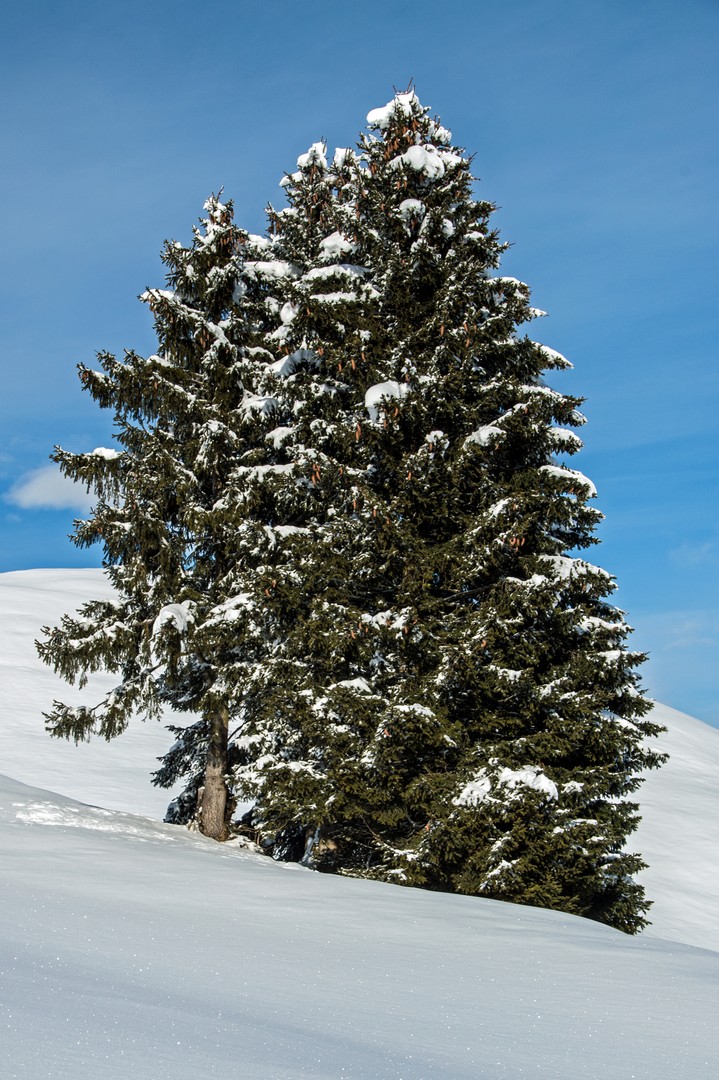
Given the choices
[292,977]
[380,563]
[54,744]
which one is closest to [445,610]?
[380,563]

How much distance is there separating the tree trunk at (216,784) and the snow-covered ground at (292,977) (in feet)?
12.3

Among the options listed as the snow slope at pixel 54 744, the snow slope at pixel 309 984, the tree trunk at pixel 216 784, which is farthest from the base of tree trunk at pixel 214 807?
the snow slope at pixel 54 744

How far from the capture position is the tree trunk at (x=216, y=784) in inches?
550

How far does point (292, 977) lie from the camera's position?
4.76 m

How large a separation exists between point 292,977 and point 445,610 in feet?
26.1

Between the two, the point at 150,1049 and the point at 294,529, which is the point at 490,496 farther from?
the point at 150,1049

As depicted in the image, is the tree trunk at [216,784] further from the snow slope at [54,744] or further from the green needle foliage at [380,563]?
the snow slope at [54,744]

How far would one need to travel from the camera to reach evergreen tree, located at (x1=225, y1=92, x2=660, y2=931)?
10.8 m

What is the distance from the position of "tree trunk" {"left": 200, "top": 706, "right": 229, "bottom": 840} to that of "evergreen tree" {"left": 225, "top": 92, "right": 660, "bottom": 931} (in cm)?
131

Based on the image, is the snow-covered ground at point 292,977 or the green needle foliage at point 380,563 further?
the green needle foliage at point 380,563

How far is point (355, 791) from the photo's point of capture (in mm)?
11234

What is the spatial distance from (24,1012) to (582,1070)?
2365 millimetres

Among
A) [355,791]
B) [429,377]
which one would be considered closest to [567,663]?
[355,791]

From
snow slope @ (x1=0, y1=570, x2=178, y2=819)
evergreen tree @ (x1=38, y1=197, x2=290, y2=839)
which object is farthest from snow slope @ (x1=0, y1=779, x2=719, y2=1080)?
snow slope @ (x1=0, y1=570, x2=178, y2=819)
